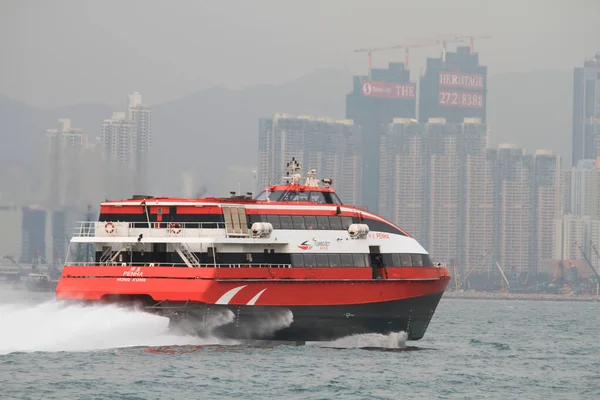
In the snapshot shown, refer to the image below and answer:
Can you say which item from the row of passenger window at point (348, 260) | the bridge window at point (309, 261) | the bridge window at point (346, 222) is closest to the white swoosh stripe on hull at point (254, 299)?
the row of passenger window at point (348, 260)

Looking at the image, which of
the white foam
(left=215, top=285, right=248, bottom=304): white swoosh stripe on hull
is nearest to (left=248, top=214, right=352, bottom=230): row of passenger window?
(left=215, top=285, right=248, bottom=304): white swoosh stripe on hull

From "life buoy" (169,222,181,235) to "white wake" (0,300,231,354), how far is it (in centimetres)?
335

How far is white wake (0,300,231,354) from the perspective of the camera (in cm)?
4591

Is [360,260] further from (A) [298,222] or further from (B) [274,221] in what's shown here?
(B) [274,221]

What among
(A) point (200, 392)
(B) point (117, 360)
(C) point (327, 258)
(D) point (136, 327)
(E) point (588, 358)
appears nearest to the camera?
(A) point (200, 392)

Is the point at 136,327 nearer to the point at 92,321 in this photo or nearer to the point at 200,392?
the point at 92,321

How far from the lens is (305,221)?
50.2m

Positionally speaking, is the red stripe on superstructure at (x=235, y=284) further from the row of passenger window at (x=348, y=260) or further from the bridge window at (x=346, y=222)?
the bridge window at (x=346, y=222)

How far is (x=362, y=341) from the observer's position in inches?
2002

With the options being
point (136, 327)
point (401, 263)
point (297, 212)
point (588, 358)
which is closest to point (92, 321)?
point (136, 327)

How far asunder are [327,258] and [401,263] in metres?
3.54

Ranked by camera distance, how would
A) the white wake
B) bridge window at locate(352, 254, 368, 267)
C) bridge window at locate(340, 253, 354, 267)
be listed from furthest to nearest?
bridge window at locate(352, 254, 368, 267), bridge window at locate(340, 253, 354, 267), the white wake

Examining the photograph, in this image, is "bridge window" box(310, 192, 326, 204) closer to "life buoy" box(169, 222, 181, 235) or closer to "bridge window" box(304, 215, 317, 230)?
"bridge window" box(304, 215, 317, 230)

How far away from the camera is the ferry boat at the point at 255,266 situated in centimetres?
4681
